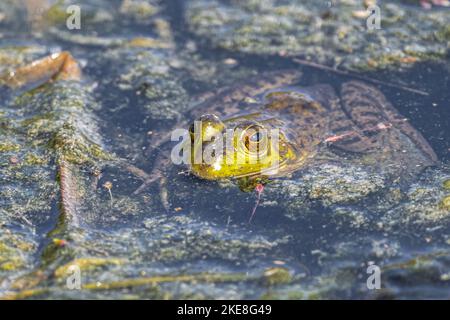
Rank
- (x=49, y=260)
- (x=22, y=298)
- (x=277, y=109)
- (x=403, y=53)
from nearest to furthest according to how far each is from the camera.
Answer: (x=22, y=298) < (x=49, y=260) < (x=277, y=109) < (x=403, y=53)

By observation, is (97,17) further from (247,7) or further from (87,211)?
(87,211)

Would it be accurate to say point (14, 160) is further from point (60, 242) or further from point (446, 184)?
point (446, 184)

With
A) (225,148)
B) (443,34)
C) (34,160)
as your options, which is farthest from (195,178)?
(443,34)

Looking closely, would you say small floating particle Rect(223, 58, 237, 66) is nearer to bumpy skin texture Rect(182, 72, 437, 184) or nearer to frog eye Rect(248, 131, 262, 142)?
bumpy skin texture Rect(182, 72, 437, 184)

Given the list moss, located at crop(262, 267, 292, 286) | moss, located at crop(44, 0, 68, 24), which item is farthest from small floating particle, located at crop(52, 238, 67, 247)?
moss, located at crop(44, 0, 68, 24)

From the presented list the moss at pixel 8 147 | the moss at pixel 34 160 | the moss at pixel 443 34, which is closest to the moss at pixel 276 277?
the moss at pixel 34 160

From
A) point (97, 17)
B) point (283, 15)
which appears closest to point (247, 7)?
point (283, 15)

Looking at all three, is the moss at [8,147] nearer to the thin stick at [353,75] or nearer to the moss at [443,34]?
the thin stick at [353,75]
